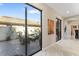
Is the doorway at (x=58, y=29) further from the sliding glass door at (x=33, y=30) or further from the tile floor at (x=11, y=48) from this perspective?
the tile floor at (x=11, y=48)

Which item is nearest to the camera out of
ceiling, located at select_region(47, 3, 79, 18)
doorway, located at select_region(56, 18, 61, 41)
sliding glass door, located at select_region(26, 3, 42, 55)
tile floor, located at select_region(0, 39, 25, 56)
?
tile floor, located at select_region(0, 39, 25, 56)

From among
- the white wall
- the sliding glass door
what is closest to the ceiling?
the white wall

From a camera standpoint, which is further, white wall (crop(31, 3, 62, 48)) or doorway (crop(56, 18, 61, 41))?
doorway (crop(56, 18, 61, 41))

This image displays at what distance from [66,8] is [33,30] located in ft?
3.23

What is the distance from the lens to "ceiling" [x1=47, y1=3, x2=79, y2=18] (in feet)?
9.55

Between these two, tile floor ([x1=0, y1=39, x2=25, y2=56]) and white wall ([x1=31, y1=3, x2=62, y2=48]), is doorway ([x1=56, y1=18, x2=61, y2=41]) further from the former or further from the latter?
tile floor ([x1=0, y1=39, x2=25, y2=56])

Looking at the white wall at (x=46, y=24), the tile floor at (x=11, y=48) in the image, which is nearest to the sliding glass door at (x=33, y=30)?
the white wall at (x=46, y=24)

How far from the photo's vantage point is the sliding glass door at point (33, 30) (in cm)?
307

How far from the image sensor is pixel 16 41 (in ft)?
9.38

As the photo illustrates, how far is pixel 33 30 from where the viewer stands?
10.3 ft

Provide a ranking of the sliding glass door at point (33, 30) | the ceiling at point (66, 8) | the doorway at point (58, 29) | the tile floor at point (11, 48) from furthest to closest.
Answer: the doorway at point (58, 29)
the sliding glass door at point (33, 30)
the ceiling at point (66, 8)
the tile floor at point (11, 48)

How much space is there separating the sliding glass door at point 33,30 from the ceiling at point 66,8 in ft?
1.39

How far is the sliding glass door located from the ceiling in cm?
42

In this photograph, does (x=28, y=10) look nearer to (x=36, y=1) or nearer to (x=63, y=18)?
(x=36, y=1)
